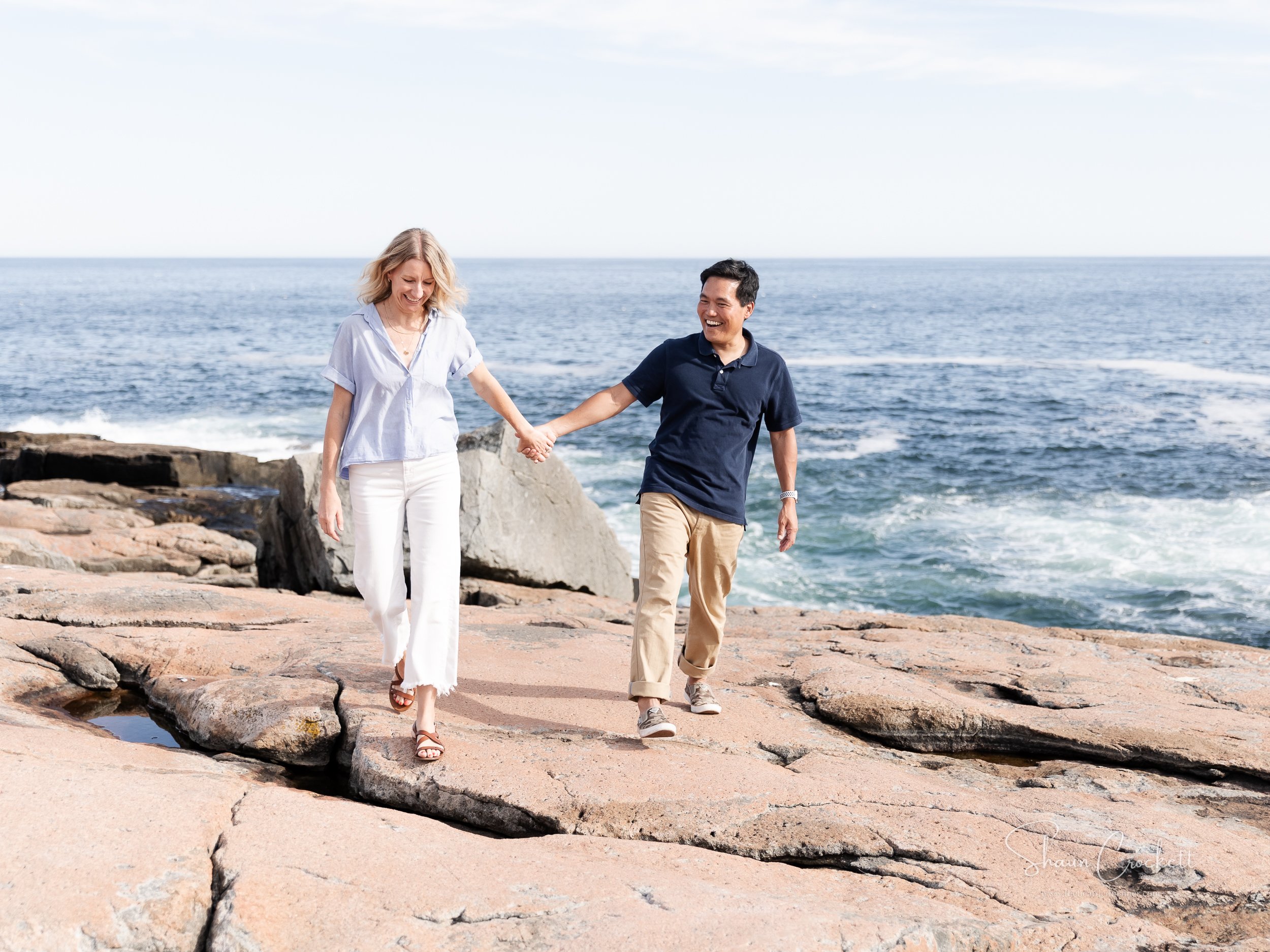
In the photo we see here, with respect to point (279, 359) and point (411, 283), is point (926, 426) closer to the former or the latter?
point (411, 283)

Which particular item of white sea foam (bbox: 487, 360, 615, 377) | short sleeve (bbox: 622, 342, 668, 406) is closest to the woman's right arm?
short sleeve (bbox: 622, 342, 668, 406)

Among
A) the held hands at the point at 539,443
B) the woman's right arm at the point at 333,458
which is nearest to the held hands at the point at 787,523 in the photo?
the held hands at the point at 539,443

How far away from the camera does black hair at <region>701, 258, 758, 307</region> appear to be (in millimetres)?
5000

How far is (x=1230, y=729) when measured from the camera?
5.50m

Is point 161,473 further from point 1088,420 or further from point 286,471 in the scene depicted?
point 1088,420

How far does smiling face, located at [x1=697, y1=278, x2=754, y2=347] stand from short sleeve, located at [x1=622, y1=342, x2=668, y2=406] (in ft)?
0.89

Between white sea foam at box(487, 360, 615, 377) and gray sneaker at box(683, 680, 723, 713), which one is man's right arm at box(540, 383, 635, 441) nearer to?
gray sneaker at box(683, 680, 723, 713)

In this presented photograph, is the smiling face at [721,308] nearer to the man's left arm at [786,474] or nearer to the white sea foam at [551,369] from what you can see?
the man's left arm at [786,474]

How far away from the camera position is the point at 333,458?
4738mm

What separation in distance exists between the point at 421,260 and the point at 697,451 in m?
1.58

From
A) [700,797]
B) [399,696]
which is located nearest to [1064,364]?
[399,696]

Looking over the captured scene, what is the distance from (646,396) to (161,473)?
1403cm

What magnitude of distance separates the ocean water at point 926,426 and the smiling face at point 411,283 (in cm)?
1079

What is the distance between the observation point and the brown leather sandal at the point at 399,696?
199 inches
